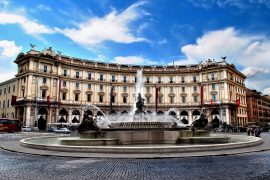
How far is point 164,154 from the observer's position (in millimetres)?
13109

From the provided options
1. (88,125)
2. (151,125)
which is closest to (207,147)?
(151,125)

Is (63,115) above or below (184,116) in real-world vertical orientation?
above

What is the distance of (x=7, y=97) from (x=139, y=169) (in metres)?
79.6

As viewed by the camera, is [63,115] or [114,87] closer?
[63,115]

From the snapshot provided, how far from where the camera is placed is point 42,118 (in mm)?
66625

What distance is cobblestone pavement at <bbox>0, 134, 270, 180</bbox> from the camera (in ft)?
28.0

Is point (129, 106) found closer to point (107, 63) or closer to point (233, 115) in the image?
point (107, 63)

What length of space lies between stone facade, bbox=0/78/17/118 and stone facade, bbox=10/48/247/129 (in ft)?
25.0

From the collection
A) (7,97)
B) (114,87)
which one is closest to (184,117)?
(114,87)

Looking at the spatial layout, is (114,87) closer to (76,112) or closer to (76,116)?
(76,112)

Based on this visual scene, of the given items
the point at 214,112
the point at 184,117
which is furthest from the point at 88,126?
the point at 184,117

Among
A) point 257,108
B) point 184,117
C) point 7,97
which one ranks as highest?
point 7,97

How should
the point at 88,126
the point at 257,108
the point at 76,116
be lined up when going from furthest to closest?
the point at 257,108
the point at 76,116
the point at 88,126

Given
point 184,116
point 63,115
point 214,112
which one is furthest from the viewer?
point 184,116
